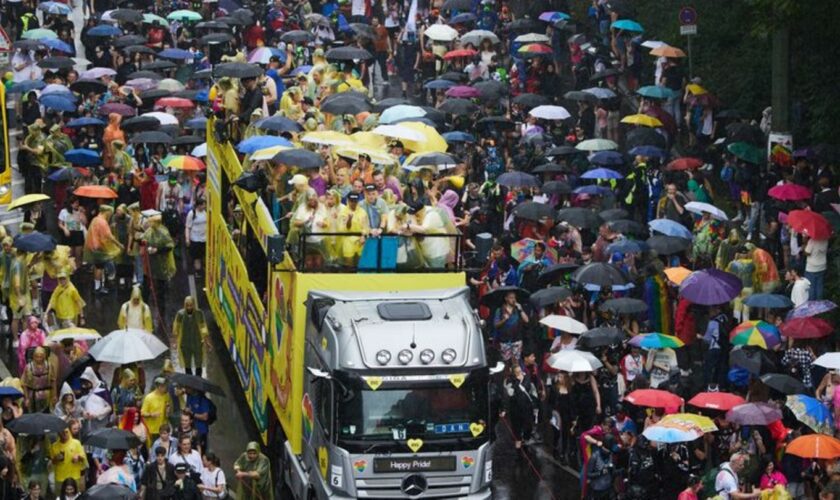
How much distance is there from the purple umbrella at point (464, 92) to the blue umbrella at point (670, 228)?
33.0ft

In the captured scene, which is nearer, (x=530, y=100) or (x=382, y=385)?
(x=382, y=385)

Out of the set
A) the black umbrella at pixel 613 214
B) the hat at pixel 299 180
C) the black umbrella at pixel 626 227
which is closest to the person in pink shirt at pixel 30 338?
the hat at pixel 299 180

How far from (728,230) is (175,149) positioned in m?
11.5

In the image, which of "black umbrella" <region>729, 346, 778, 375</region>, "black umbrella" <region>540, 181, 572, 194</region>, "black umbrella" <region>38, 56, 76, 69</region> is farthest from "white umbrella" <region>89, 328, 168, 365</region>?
"black umbrella" <region>38, 56, 76, 69</region>

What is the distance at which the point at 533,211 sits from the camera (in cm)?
3250

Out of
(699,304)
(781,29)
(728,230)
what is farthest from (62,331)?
(781,29)

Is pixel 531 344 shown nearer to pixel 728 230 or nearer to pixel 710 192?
pixel 728 230

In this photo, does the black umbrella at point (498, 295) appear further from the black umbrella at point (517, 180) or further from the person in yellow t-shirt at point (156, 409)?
the black umbrella at point (517, 180)

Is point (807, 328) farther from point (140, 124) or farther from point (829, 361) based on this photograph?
point (140, 124)

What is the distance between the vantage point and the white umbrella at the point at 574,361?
26.8m

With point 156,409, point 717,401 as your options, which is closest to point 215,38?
point 156,409

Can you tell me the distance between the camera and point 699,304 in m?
29.0

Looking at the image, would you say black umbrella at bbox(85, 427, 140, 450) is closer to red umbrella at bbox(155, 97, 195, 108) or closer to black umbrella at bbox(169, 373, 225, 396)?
black umbrella at bbox(169, 373, 225, 396)

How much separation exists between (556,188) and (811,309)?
7758 millimetres
